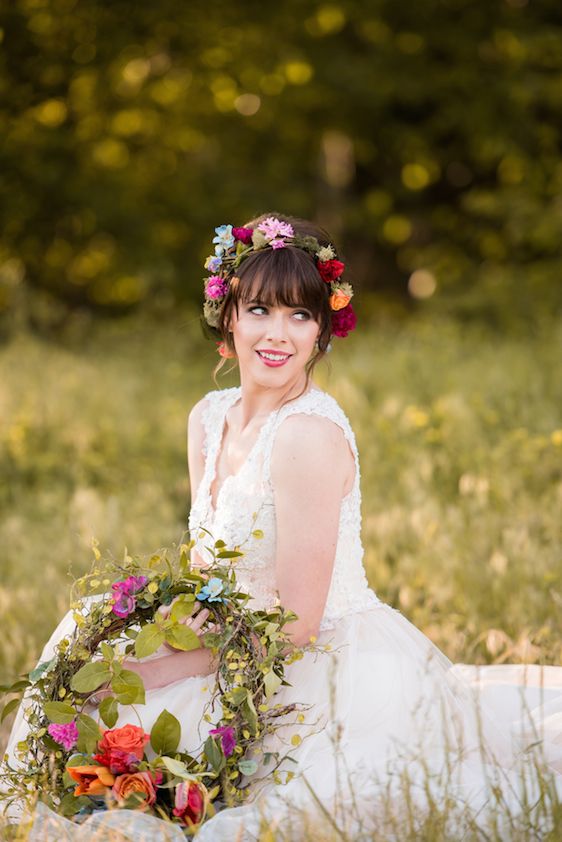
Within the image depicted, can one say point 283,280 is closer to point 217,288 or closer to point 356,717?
point 217,288

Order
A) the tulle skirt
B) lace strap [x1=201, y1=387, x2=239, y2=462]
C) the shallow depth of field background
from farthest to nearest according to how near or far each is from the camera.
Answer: the shallow depth of field background
lace strap [x1=201, y1=387, x2=239, y2=462]
the tulle skirt

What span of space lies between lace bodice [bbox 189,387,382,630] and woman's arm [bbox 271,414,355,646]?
3.3 inches

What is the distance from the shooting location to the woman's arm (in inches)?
114

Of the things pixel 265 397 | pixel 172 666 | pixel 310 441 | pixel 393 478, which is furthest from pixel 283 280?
pixel 393 478

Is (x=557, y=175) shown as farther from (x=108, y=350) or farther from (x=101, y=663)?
(x=101, y=663)

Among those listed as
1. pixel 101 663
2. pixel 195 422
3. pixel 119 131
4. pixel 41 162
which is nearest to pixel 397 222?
pixel 119 131

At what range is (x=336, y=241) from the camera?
252 inches

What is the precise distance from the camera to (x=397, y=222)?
58.3 feet

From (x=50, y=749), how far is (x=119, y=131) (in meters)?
Answer: 14.8

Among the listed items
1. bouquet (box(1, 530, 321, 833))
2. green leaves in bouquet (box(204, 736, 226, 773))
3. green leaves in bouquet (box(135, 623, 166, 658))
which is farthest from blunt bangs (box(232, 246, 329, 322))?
green leaves in bouquet (box(204, 736, 226, 773))

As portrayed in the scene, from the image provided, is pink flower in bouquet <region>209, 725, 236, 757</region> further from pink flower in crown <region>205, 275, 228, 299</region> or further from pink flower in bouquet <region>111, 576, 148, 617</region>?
pink flower in crown <region>205, 275, 228, 299</region>

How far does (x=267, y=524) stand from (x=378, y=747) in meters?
0.72

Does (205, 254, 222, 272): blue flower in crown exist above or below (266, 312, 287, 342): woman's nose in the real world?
above

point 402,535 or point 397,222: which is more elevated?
point 397,222
